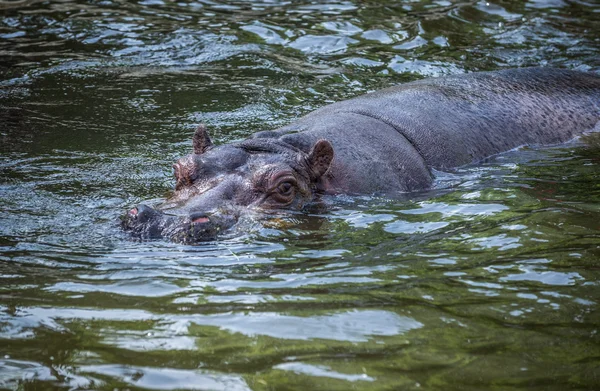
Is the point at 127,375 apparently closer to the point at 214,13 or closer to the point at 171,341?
the point at 171,341

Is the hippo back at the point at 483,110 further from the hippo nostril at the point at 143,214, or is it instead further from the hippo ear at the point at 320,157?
the hippo nostril at the point at 143,214

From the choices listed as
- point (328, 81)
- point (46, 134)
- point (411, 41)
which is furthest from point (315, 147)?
point (411, 41)

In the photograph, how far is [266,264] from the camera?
488cm

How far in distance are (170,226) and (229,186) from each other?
730 mm

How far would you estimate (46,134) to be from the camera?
27.7 ft

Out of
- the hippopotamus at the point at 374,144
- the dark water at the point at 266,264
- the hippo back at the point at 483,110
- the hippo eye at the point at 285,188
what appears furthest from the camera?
the hippo back at the point at 483,110

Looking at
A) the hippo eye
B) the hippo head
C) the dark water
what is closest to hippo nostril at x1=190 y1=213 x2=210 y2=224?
the hippo head

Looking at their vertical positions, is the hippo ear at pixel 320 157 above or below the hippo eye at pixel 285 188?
above

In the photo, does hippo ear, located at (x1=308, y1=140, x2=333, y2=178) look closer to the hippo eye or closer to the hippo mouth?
the hippo eye

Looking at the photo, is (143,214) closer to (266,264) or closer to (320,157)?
(266,264)

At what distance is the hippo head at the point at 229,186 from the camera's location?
16.9ft

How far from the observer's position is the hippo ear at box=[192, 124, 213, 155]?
20.7 ft

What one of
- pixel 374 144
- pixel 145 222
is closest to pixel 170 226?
pixel 145 222

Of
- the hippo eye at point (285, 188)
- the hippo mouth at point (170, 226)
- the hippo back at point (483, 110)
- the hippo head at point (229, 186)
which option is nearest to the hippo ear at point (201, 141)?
the hippo head at point (229, 186)
